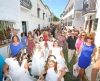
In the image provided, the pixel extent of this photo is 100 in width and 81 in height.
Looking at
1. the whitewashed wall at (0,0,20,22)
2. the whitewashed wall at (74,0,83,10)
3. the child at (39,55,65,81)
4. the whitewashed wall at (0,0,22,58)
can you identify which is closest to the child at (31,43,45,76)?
the child at (39,55,65,81)

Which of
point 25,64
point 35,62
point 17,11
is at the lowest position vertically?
point 35,62

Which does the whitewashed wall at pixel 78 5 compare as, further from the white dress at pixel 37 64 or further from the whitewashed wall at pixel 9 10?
the white dress at pixel 37 64

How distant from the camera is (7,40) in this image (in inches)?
221

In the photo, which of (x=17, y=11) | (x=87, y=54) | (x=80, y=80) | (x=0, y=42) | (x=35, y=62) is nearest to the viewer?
(x=87, y=54)

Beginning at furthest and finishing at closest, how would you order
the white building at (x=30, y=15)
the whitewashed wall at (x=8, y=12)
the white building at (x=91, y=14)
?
1. the white building at (x=91, y=14)
2. the white building at (x=30, y=15)
3. the whitewashed wall at (x=8, y=12)

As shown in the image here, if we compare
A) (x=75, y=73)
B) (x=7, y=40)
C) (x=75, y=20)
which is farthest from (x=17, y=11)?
(x=75, y=20)

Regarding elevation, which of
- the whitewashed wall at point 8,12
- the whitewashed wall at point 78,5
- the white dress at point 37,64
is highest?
the whitewashed wall at point 78,5

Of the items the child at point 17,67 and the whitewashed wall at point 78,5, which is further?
the whitewashed wall at point 78,5

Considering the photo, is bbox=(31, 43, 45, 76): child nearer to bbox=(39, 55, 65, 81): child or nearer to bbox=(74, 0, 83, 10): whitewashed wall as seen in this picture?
bbox=(39, 55, 65, 81): child

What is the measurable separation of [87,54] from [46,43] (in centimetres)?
286

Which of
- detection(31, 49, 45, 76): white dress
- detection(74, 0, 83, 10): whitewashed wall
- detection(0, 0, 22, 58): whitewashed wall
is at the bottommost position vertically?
detection(31, 49, 45, 76): white dress

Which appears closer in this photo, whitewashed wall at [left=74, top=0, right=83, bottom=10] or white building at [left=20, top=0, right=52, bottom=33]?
white building at [left=20, top=0, right=52, bottom=33]

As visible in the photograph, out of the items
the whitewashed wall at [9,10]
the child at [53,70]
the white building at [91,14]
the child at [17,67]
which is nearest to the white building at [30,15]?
the whitewashed wall at [9,10]

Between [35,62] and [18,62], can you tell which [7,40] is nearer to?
[35,62]
